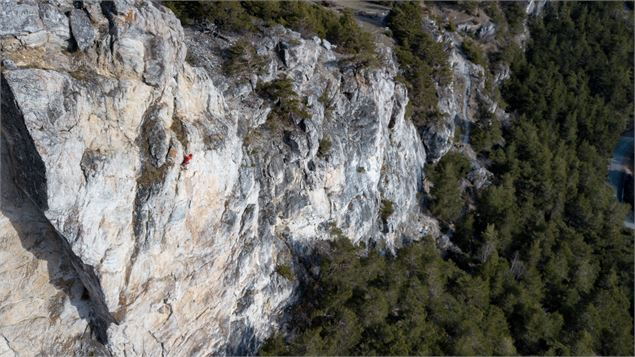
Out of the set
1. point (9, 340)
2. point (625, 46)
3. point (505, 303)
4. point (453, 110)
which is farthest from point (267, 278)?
point (625, 46)

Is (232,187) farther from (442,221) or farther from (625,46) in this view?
(625,46)

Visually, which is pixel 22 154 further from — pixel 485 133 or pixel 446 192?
pixel 485 133

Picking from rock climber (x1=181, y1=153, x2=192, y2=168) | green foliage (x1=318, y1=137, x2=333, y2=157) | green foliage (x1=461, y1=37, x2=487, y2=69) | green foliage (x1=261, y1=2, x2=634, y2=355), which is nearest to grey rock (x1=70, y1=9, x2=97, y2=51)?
rock climber (x1=181, y1=153, x2=192, y2=168)

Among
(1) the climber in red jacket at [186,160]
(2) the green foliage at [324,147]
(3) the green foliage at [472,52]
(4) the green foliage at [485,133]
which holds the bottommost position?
(4) the green foliage at [485,133]

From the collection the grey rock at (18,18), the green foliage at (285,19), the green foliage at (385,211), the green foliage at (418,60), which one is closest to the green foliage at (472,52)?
the green foliage at (418,60)

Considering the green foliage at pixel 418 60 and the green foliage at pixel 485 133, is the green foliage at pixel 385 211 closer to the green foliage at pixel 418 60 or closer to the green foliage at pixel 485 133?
the green foliage at pixel 418 60

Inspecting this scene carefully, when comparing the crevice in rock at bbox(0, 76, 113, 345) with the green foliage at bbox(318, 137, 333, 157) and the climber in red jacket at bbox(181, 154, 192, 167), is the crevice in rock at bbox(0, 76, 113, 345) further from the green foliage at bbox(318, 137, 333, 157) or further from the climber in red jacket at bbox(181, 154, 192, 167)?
the green foliage at bbox(318, 137, 333, 157)
